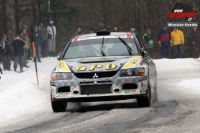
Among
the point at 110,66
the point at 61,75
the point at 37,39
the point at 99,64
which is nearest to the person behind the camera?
the point at 110,66

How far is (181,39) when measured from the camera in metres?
33.5

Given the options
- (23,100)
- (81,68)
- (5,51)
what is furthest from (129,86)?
(5,51)

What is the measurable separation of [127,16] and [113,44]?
33.7 meters

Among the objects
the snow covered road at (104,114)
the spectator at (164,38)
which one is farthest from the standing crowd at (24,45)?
the snow covered road at (104,114)

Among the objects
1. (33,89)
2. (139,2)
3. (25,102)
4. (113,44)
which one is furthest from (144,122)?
(139,2)

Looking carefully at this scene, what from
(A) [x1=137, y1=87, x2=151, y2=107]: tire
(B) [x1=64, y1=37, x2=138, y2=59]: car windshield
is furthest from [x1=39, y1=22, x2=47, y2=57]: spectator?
(A) [x1=137, y1=87, x2=151, y2=107]: tire

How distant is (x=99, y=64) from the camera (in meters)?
12.8

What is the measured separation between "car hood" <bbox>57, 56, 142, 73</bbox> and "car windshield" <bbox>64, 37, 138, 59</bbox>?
17.3 inches

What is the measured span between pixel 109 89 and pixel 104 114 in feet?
2.77

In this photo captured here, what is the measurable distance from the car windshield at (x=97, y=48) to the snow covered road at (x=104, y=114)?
1.16 m

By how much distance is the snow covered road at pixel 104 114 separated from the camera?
9922mm

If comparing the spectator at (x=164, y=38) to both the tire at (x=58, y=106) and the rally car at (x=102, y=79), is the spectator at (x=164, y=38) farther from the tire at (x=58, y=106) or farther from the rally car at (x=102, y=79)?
the tire at (x=58, y=106)

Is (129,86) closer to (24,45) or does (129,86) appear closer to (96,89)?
(96,89)

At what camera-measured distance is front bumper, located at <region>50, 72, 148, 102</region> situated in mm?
12523
